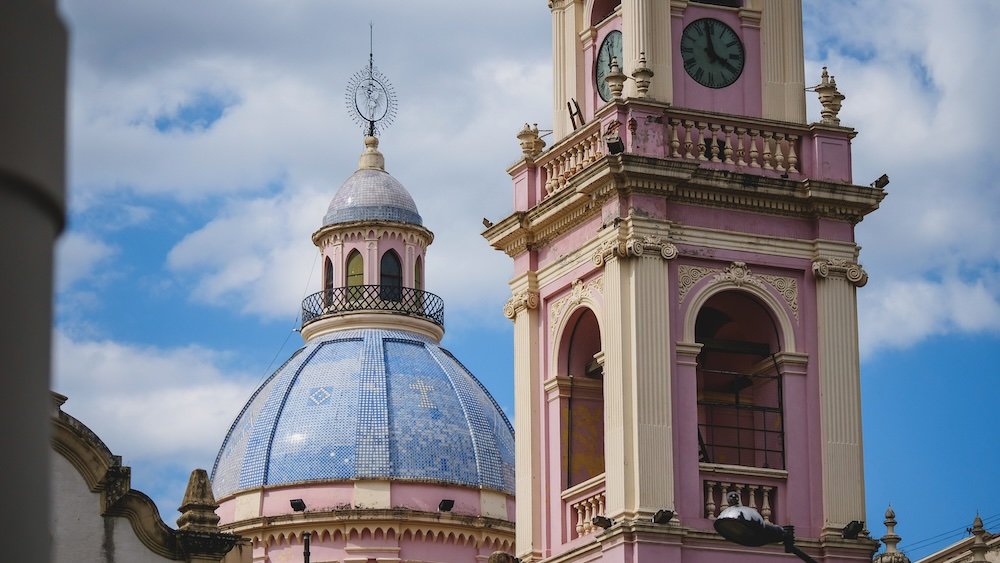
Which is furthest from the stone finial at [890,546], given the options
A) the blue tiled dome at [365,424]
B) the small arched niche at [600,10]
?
the blue tiled dome at [365,424]

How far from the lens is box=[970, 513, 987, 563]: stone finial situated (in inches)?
925

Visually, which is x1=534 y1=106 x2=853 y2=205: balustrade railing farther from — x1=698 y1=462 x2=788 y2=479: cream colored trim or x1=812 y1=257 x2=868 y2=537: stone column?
x1=698 y1=462 x2=788 y2=479: cream colored trim

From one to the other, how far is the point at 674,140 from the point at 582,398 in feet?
10.6

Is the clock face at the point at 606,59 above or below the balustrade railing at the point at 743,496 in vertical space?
above

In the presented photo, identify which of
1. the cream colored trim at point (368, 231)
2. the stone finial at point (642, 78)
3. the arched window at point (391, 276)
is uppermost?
the cream colored trim at point (368, 231)

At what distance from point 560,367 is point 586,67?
368cm

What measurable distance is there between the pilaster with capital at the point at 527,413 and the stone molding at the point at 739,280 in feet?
7.63

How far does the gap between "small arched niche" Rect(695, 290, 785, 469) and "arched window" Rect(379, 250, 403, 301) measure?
2023 cm

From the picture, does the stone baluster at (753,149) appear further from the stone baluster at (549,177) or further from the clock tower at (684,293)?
the stone baluster at (549,177)

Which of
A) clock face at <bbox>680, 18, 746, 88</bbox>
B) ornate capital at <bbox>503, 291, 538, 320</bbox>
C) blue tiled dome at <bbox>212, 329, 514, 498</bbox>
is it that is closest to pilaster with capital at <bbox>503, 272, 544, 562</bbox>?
ornate capital at <bbox>503, 291, 538, 320</bbox>

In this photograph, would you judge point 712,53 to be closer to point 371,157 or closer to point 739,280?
point 739,280

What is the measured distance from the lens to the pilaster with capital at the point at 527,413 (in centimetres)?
2130

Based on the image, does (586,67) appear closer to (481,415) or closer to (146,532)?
(146,532)

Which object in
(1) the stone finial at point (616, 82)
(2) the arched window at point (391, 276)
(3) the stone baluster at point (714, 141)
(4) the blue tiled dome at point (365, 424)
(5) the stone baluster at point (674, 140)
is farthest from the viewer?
(2) the arched window at point (391, 276)
